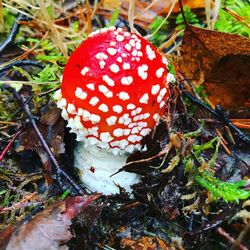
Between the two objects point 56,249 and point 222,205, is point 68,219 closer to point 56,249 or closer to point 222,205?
point 56,249

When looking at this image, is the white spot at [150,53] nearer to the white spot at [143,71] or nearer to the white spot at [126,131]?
the white spot at [143,71]

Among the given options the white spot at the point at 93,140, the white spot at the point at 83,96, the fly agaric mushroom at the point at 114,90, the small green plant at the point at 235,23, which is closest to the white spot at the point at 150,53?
the fly agaric mushroom at the point at 114,90

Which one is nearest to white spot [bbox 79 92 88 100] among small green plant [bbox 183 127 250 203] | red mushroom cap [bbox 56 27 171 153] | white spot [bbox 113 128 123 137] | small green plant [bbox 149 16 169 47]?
red mushroom cap [bbox 56 27 171 153]

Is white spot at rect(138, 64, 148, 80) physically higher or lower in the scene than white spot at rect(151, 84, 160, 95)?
higher

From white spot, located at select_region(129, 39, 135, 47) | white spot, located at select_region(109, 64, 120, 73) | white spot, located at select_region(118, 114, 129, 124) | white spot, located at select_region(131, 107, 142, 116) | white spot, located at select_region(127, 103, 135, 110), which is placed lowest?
white spot, located at select_region(118, 114, 129, 124)

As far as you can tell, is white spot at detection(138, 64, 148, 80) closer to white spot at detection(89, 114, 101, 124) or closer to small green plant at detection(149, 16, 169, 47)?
white spot at detection(89, 114, 101, 124)
